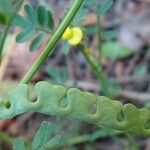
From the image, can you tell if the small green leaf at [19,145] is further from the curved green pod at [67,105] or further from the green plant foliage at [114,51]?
the green plant foliage at [114,51]

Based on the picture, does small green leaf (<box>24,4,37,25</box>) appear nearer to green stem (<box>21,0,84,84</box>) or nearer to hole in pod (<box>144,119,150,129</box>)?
green stem (<box>21,0,84,84</box>)

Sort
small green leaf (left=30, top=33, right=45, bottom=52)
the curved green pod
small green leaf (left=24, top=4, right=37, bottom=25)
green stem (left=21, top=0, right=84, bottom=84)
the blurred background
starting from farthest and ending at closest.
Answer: the blurred background
small green leaf (left=30, top=33, right=45, bottom=52)
small green leaf (left=24, top=4, right=37, bottom=25)
green stem (left=21, top=0, right=84, bottom=84)
the curved green pod

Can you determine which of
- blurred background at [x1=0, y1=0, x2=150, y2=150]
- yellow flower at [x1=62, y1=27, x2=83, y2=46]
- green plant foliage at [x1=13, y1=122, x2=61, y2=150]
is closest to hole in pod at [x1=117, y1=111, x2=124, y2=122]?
green plant foliage at [x1=13, y1=122, x2=61, y2=150]

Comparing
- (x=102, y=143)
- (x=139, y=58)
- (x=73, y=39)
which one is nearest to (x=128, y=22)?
(x=139, y=58)

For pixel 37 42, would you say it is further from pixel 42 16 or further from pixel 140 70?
pixel 140 70

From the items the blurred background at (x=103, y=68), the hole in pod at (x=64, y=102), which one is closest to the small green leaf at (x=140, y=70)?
the blurred background at (x=103, y=68)

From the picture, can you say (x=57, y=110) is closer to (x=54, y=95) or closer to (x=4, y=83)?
(x=54, y=95)

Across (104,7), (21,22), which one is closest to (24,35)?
(21,22)
